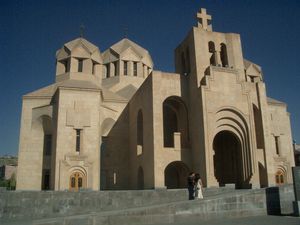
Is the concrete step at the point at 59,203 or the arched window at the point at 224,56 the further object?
the arched window at the point at 224,56

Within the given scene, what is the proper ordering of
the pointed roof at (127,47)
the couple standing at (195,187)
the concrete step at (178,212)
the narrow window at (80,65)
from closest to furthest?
the concrete step at (178,212), the couple standing at (195,187), the narrow window at (80,65), the pointed roof at (127,47)

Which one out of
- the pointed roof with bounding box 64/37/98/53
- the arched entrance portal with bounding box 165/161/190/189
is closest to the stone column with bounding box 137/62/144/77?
the pointed roof with bounding box 64/37/98/53

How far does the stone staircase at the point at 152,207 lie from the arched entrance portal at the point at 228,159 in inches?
200

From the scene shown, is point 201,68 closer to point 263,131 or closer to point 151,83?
point 151,83

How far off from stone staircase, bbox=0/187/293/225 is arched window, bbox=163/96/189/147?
622 cm

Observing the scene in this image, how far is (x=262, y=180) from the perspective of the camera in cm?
2116

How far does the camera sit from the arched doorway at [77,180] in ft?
73.0

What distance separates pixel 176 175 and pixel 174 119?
5.22 meters

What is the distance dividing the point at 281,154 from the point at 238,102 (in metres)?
8.99

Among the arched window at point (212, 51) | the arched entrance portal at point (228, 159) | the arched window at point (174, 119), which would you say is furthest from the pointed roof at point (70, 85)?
the arched entrance portal at point (228, 159)

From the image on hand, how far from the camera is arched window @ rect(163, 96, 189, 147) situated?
2177 cm

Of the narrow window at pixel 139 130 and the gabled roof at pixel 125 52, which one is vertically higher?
the gabled roof at pixel 125 52

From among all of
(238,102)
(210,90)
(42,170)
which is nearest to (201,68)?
(210,90)

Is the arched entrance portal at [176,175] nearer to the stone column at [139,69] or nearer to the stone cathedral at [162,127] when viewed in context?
the stone cathedral at [162,127]
